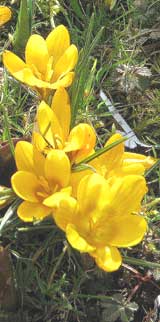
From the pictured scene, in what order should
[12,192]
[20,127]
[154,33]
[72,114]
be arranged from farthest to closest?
[154,33] → [20,127] → [72,114] → [12,192]

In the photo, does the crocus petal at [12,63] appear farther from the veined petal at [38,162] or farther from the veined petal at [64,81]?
the veined petal at [38,162]

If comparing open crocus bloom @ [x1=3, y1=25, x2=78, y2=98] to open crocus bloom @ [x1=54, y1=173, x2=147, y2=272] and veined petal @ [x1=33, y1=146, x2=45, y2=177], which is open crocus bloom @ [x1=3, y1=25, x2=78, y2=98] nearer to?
veined petal @ [x1=33, y1=146, x2=45, y2=177]

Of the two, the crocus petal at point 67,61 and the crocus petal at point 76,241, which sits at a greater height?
the crocus petal at point 67,61

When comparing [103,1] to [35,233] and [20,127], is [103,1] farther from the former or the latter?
[35,233]

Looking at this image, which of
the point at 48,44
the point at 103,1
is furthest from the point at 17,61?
the point at 103,1

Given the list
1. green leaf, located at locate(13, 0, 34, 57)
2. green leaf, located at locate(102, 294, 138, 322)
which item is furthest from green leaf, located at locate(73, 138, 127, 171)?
green leaf, located at locate(13, 0, 34, 57)

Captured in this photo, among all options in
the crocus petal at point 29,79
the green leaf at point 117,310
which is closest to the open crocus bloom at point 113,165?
the crocus petal at point 29,79
